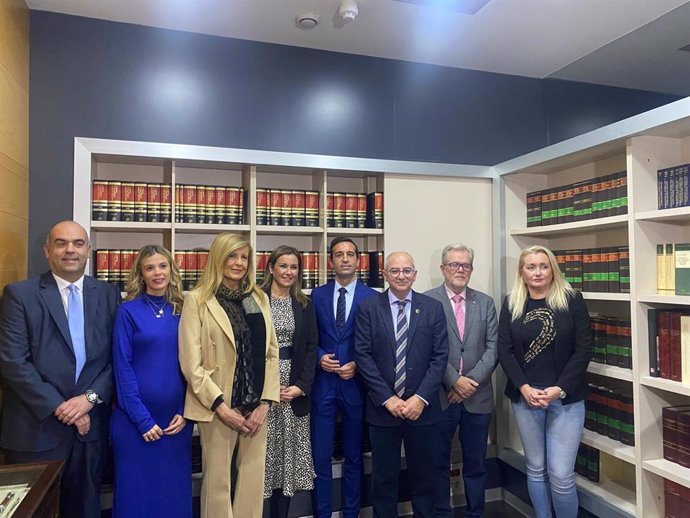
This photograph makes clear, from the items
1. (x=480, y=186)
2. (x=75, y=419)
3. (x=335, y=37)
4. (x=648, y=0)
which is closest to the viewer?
(x=75, y=419)

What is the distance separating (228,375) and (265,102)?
182cm

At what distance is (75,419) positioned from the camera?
2.27m

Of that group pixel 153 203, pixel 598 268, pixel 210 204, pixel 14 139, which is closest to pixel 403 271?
pixel 598 268

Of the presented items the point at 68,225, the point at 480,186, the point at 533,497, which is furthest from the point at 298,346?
the point at 480,186

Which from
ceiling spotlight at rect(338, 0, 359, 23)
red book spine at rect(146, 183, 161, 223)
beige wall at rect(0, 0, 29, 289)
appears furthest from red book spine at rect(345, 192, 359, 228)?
beige wall at rect(0, 0, 29, 289)

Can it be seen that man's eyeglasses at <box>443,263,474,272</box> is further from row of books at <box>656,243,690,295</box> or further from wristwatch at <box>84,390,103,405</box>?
wristwatch at <box>84,390,103,405</box>

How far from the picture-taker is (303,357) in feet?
9.04

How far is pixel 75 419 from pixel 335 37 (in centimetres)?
266

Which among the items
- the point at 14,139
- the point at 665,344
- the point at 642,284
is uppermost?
the point at 14,139

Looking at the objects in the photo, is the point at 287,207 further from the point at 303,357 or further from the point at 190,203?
the point at 303,357

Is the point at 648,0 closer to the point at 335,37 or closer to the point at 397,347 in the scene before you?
the point at 335,37

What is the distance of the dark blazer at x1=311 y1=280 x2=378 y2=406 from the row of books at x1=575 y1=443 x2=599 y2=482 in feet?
4.45

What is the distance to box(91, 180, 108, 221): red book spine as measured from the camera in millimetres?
2898

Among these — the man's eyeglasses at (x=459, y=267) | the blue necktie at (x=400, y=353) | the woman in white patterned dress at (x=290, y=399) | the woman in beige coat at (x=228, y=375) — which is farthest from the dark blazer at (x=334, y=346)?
the man's eyeglasses at (x=459, y=267)
